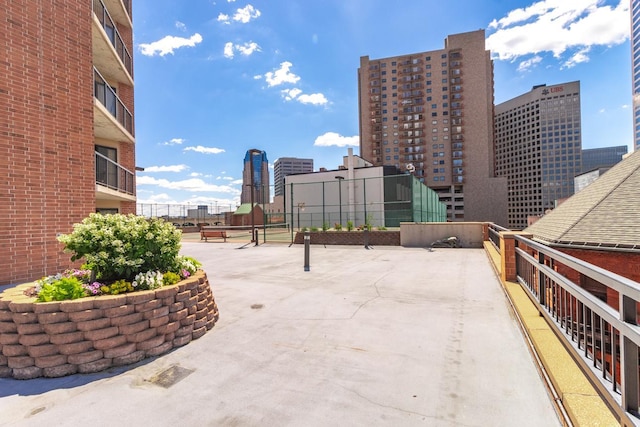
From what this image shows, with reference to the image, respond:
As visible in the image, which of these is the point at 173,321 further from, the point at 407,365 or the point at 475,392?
the point at 475,392

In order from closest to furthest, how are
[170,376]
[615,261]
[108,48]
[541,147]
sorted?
[170,376], [615,261], [108,48], [541,147]

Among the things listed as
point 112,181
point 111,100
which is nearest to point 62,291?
point 112,181

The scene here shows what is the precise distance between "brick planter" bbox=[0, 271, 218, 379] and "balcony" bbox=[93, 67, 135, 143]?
25.8 feet

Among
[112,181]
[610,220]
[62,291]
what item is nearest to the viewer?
[62,291]

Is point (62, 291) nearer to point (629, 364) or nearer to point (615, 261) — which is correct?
point (629, 364)

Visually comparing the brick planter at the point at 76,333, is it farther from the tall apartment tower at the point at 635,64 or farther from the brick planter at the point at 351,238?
the tall apartment tower at the point at 635,64

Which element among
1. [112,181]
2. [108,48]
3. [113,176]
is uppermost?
[108,48]

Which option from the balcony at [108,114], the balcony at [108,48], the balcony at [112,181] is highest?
the balcony at [108,48]

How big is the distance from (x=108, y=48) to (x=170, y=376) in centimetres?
1206

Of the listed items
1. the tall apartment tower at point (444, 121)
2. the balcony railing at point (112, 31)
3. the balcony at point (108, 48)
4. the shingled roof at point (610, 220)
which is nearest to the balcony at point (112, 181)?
the balcony at point (108, 48)

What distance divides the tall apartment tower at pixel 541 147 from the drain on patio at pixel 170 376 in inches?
6394

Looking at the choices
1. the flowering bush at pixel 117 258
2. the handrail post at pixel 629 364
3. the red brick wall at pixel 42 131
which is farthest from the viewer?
the red brick wall at pixel 42 131

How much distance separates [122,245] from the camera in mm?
4633

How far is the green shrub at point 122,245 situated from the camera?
14.7 ft
